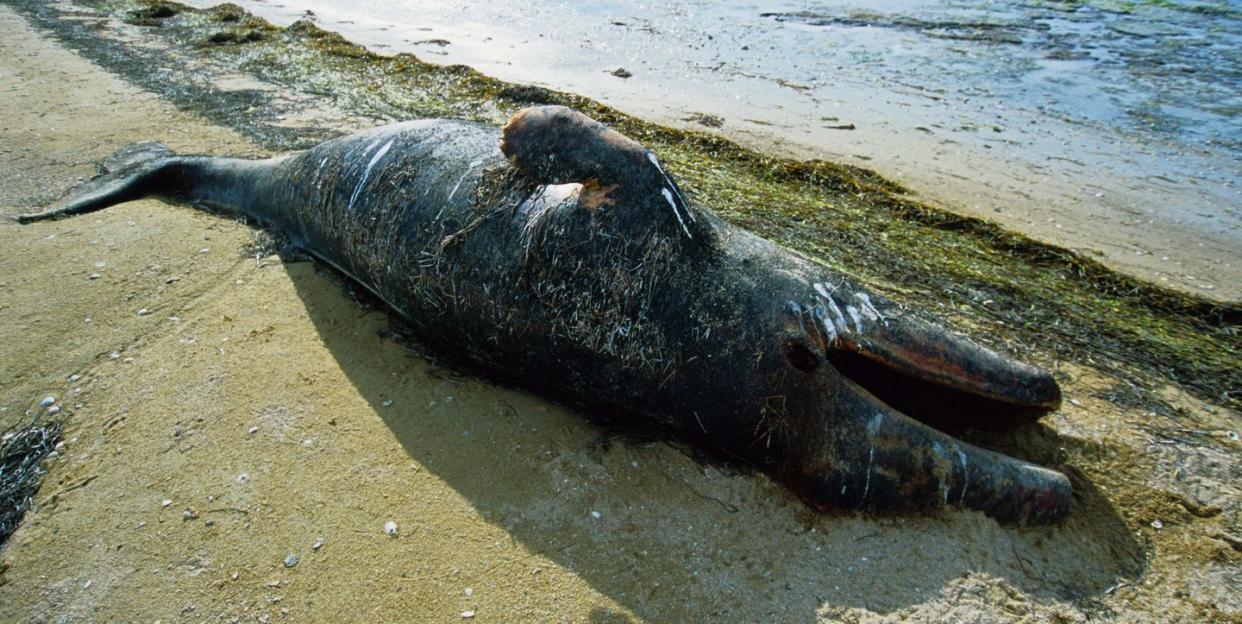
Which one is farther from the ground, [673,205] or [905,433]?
[673,205]

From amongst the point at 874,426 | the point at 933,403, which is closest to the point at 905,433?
the point at 874,426

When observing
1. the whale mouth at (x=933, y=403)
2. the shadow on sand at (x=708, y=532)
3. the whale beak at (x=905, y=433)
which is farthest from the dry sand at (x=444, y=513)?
the whale mouth at (x=933, y=403)

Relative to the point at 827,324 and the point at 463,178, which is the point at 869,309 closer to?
the point at 827,324

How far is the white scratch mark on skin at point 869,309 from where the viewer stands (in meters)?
3.10

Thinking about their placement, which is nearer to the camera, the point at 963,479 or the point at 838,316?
the point at 963,479

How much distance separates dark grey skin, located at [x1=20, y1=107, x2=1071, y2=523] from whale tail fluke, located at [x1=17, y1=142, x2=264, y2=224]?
2.72 meters

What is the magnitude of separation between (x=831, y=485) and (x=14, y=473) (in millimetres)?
3638

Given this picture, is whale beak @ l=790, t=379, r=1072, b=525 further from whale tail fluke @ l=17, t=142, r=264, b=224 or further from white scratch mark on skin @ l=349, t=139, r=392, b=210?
whale tail fluke @ l=17, t=142, r=264, b=224

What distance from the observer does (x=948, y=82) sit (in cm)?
876

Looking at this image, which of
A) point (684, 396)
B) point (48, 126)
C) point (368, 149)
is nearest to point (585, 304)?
point (684, 396)

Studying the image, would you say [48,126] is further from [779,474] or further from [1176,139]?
[1176,139]

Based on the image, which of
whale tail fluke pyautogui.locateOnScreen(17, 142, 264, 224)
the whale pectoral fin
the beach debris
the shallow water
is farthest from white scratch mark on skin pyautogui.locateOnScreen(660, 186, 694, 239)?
the shallow water

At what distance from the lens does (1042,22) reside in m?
11.3

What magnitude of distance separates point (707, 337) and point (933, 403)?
4.05ft
